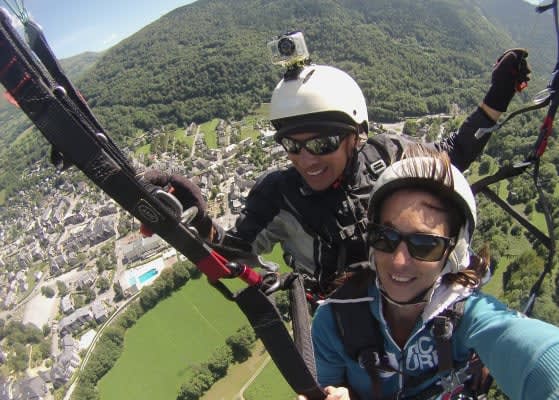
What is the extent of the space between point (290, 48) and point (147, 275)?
35.4 m

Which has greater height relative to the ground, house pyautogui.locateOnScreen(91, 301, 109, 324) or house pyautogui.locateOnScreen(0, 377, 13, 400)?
house pyautogui.locateOnScreen(91, 301, 109, 324)

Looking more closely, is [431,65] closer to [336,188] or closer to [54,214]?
[54,214]

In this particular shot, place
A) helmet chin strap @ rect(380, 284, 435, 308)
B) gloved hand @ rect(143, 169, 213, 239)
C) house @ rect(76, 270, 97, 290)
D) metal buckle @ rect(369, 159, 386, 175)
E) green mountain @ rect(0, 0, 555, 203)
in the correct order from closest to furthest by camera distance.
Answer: helmet chin strap @ rect(380, 284, 435, 308), gloved hand @ rect(143, 169, 213, 239), metal buckle @ rect(369, 159, 386, 175), house @ rect(76, 270, 97, 290), green mountain @ rect(0, 0, 555, 203)

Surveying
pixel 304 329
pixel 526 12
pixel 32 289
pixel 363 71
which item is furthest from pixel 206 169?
pixel 526 12

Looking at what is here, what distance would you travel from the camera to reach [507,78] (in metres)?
2.91

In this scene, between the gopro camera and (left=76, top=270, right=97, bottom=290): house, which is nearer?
the gopro camera

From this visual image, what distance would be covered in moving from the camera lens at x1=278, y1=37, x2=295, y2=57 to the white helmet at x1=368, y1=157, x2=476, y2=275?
1523 millimetres

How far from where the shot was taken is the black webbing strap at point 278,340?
2.02m

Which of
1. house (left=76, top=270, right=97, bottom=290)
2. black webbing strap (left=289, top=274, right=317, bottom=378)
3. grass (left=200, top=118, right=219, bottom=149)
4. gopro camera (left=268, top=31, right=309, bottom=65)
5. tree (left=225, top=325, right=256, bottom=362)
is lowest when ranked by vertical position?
house (left=76, top=270, right=97, bottom=290)

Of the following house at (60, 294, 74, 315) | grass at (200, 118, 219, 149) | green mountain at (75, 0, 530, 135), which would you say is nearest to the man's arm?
house at (60, 294, 74, 315)

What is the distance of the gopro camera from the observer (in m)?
2.84

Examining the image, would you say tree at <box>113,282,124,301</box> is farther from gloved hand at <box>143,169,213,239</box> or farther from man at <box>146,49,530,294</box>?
gloved hand at <box>143,169,213,239</box>

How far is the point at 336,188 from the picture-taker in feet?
9.41

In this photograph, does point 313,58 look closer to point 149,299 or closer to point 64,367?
point 149,299
